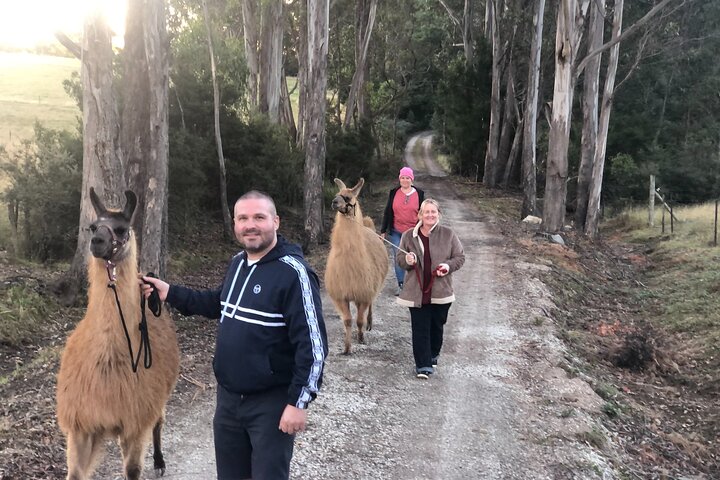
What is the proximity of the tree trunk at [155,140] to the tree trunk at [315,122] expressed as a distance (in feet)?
22.8

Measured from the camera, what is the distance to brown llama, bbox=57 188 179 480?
3463 mm

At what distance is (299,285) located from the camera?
305 centimetres

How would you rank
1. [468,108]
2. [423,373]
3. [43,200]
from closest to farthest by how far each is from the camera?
[423,373]
[43,200]
[468,108]

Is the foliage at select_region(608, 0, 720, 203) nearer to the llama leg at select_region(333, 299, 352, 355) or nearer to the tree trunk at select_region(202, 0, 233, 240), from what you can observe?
the tree trunk at select_region(202, 0, 233, 240)

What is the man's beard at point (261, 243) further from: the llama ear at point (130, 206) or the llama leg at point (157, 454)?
the llama leg at point (157, 454)

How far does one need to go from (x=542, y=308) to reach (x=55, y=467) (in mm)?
8090

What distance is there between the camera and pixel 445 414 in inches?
244

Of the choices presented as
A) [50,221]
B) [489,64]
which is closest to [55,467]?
[50,221]

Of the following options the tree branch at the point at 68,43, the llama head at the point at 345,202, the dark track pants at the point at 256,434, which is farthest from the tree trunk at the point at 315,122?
the dark track pants at the point at 256,434

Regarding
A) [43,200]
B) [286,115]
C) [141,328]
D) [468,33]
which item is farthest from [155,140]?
[468,33]

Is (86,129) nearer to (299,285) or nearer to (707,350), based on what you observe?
(299,285)

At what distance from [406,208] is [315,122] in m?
6.45

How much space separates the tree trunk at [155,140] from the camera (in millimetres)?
8180

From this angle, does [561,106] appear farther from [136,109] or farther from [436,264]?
[136,109]
